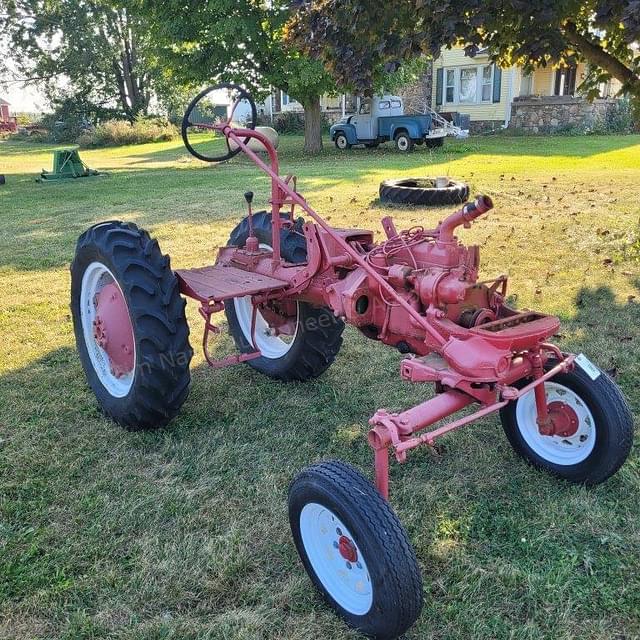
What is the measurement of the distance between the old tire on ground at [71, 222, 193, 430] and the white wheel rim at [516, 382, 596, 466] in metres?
1.76

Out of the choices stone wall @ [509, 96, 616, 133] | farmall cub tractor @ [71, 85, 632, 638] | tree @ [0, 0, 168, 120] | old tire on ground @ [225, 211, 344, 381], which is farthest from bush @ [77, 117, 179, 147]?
farmall cub tractor @ [71, 85, 632, 638]

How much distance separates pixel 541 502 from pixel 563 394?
1.68 feet

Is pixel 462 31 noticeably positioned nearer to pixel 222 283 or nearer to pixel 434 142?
pixel 222 283

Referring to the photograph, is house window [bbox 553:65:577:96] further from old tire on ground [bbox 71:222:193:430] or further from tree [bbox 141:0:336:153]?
old tire on ground [bbox 71:222:193:430]

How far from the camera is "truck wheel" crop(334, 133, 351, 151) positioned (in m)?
22.8

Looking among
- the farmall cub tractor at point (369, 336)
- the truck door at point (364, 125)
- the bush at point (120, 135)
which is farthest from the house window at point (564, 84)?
the farmall cub tractor at point (369, 336)

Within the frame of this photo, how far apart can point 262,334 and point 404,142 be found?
1831 centimetres

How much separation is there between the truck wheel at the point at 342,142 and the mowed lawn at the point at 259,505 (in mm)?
17755

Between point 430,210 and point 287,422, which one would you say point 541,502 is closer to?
point 287,422

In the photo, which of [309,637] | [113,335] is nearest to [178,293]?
[113,335]

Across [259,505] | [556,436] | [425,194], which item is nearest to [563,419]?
[556,436]

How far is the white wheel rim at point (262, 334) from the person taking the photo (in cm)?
432

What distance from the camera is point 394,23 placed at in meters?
4.40

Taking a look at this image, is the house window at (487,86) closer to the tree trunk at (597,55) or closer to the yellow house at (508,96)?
the yellow house at (508,96)
